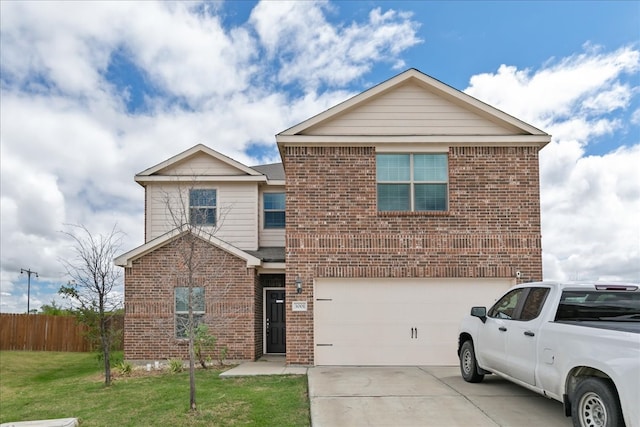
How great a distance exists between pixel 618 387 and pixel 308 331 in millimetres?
8373

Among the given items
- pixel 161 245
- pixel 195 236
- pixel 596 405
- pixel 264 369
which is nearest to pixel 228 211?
pixel 161 245

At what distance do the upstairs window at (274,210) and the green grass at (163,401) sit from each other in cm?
625

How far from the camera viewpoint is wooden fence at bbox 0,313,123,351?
87.8 ft

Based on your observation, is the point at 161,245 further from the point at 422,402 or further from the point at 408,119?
the point at 422,402

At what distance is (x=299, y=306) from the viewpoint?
536 inches

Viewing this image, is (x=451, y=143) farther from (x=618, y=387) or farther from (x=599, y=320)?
(x=618, y=387)

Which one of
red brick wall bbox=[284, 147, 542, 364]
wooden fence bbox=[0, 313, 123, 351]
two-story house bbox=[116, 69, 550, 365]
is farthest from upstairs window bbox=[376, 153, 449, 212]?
wooden fence bbox=[0, 313, 123, 351]

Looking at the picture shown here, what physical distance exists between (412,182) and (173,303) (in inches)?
294

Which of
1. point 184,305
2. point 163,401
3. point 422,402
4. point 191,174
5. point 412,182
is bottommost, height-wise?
point 163,401

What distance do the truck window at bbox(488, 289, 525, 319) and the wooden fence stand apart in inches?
868

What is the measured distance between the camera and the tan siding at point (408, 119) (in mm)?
14086

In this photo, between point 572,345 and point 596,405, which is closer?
point 596,405

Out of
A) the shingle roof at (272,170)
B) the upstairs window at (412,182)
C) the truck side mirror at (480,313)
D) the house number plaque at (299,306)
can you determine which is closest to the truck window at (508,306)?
the truck side mirror at (480,313)

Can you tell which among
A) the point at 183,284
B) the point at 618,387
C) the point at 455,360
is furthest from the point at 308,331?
the point at 618,387
